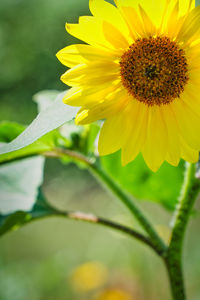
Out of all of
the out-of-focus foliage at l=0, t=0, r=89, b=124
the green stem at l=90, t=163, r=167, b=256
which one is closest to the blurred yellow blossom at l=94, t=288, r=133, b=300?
the green stem at l=90, t=163, r=167, b=256

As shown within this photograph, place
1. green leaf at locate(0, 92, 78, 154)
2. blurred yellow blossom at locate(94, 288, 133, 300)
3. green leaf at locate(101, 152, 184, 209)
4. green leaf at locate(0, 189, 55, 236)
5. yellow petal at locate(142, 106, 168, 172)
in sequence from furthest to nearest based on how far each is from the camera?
blurred yellow blossom at locate(94, 288, 133, 300)
green leaf at locate(101, 152, 184, 209)
green leaf at locate(0, 189, 55, 236)
yellow petal at locate(142, 106, 168, 172)
green leaf at locate(0, 92, 78, 154)

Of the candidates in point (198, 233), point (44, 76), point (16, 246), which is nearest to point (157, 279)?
point (198, 233)

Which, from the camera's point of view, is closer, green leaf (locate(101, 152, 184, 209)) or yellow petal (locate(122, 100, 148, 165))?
yellow petal (locate(122, 100, 148, 165))

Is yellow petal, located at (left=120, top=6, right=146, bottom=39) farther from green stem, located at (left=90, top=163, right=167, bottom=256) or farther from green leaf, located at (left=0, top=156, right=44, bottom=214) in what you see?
green leaf, located at (left=0, top=156, right=44, bottom=214)

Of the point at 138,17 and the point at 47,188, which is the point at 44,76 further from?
the point at 138,17

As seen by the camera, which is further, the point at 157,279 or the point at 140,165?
the point at 157,279

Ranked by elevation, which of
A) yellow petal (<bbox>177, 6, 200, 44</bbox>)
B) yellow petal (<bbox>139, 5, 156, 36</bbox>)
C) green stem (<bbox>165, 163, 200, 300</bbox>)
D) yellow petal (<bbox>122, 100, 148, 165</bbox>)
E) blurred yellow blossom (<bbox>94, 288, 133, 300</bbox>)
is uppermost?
yellow petal (<bbox>139, 5, 156, 36</bbox>)
